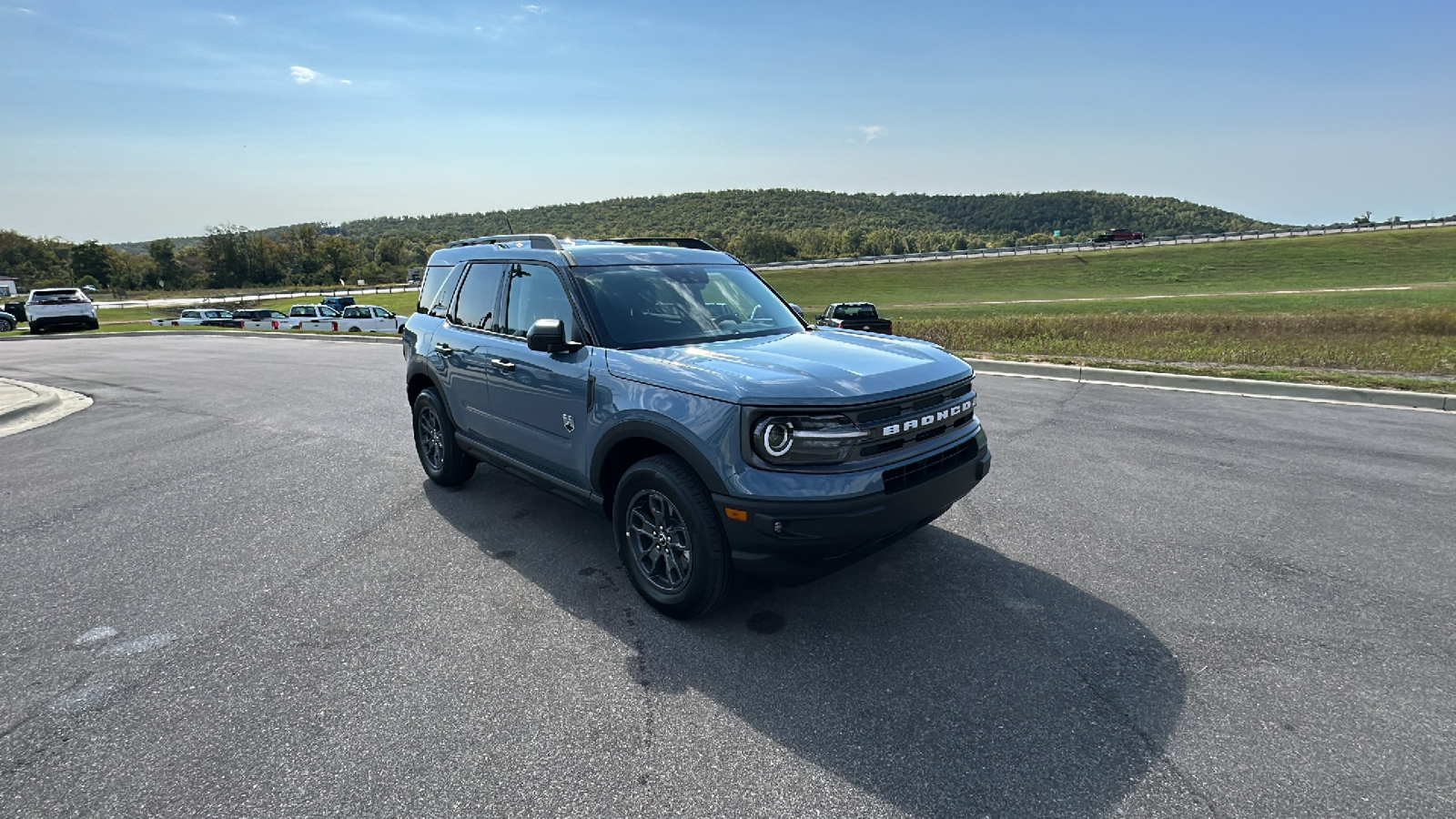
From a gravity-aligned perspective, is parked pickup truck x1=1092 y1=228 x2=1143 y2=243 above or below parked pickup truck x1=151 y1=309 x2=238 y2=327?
above

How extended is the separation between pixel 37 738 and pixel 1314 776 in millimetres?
4863

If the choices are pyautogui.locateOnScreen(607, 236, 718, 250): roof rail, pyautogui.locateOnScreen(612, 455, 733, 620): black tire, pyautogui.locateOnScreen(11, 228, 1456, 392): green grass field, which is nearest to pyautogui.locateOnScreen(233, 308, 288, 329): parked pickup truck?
pyautogui.locateOnScreen(11, 228, 1456, 392): green grass field

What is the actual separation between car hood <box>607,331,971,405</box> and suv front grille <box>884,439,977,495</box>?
359 mm

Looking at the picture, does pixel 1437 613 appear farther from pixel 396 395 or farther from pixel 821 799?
pixel 396 395

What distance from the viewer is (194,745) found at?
110 inches

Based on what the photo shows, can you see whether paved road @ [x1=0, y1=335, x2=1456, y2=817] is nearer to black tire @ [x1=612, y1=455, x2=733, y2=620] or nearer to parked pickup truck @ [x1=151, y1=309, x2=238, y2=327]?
black tire @ [x1=612, y1=455, x2=733, y2=620]

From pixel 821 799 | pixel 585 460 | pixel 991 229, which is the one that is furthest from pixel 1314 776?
pixel 991 229

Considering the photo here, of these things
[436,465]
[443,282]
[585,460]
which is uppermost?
[443,282]

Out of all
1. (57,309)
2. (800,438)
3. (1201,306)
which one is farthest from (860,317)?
(57,309)

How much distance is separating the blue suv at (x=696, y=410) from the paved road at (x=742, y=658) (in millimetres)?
522

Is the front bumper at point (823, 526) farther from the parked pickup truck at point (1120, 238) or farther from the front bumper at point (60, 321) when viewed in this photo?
the parked pickup truck at point (1120, 238)

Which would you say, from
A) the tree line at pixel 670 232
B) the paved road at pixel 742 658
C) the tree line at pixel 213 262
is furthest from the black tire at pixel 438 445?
the tree line at pixel 213 262

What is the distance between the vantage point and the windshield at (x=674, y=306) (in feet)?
13.7

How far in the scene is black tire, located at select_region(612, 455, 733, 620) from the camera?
341 cm
